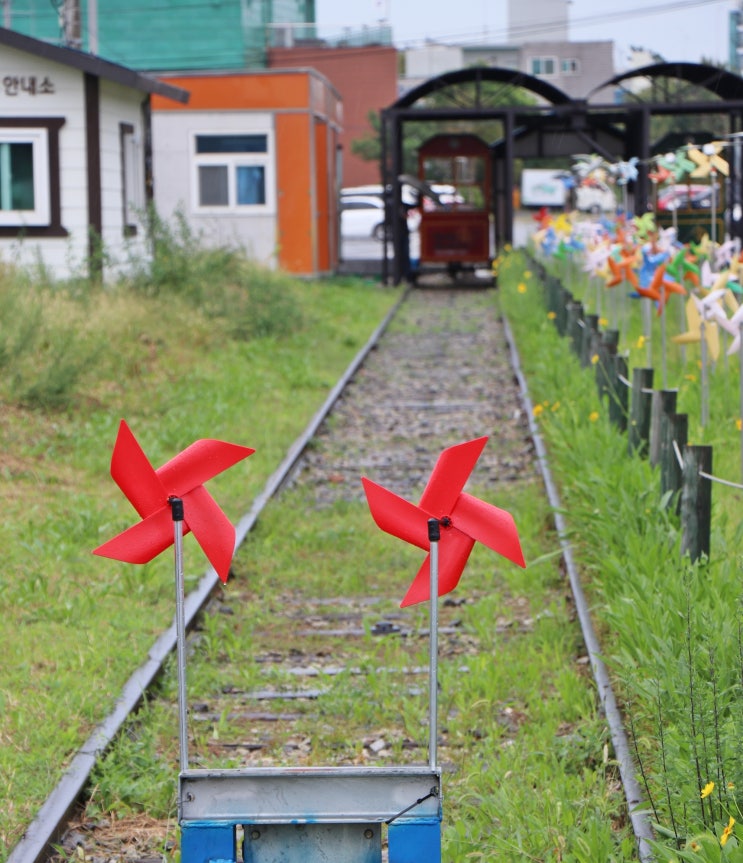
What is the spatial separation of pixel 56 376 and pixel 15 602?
192 inches

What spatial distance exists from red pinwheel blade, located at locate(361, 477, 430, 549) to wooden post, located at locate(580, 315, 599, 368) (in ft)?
23.8

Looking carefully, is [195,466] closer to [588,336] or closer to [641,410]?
[641,410]

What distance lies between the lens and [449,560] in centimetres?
379

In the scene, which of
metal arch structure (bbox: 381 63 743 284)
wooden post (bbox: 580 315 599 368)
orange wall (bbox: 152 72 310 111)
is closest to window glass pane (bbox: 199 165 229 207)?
orange wall (bbox: 152 72 310 111)

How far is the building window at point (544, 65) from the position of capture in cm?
9143

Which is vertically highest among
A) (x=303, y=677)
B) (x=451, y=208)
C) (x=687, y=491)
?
(x=451, y=208)

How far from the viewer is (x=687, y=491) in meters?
5.77

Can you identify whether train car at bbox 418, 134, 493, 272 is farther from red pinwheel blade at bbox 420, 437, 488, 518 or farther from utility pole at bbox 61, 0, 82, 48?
red pinwheel blade at bbox 420, 437, 488, 518

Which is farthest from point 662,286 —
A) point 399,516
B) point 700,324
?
point 399,516

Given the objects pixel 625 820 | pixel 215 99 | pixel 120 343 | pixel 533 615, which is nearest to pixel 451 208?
pixel 215 99

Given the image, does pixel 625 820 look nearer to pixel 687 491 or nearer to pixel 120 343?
pixel 687 491

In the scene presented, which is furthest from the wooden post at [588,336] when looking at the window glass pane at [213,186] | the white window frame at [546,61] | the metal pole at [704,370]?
the white window frame at [546,61]

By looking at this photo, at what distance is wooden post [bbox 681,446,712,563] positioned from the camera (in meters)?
5.70

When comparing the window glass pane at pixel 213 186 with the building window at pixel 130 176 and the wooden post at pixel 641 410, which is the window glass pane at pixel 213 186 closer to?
the building window at pixel 130 176
